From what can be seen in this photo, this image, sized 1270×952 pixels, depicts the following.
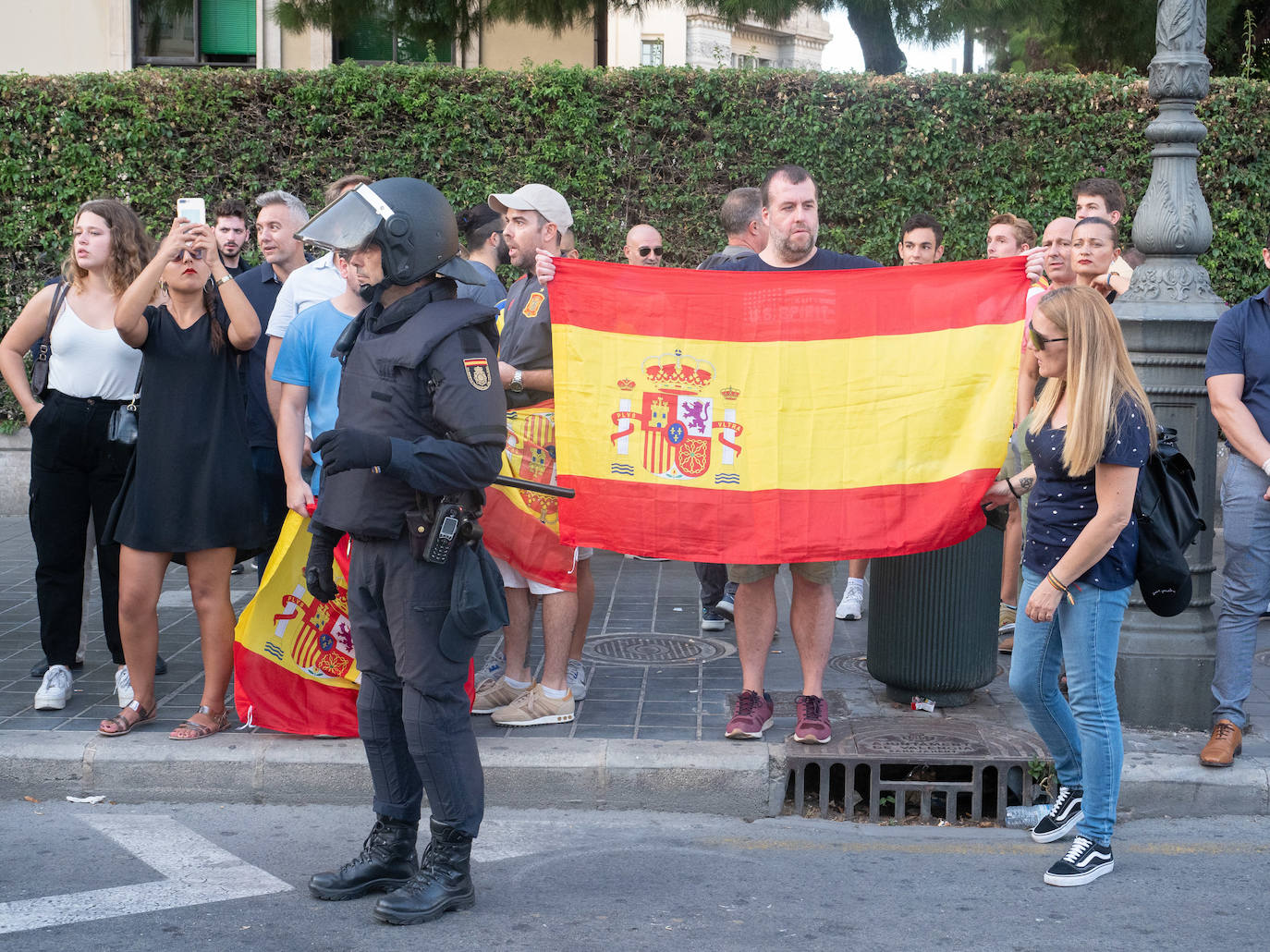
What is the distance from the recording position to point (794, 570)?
549 cm

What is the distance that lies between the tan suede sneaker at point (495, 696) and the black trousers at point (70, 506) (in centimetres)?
160

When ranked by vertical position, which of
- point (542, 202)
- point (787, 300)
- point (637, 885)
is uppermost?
point (542, 202)

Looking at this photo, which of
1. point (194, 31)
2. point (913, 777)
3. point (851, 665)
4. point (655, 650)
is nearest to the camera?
point (913, 777)

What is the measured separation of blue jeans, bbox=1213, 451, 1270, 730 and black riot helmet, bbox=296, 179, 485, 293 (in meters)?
3.14

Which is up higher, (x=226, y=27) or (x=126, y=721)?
(x=226, y=27)

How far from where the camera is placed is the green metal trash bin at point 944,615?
18.4 ft

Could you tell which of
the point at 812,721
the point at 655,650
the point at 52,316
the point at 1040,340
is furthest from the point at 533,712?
the point at 52,316

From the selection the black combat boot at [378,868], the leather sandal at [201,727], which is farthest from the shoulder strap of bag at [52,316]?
the black combat boot at [378,868]

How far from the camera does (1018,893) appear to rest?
4250 millimetres

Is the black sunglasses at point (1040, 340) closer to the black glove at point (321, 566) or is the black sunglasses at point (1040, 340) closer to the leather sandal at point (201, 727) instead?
the black glove at point (321, 566)

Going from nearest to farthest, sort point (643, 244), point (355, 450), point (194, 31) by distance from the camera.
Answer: point (355, 450), point (643, 244), point (194, 31)

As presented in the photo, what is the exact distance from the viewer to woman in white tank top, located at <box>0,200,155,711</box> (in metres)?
5.79

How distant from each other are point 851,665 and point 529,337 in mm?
2281

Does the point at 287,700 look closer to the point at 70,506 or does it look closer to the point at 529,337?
the point at 70,506
